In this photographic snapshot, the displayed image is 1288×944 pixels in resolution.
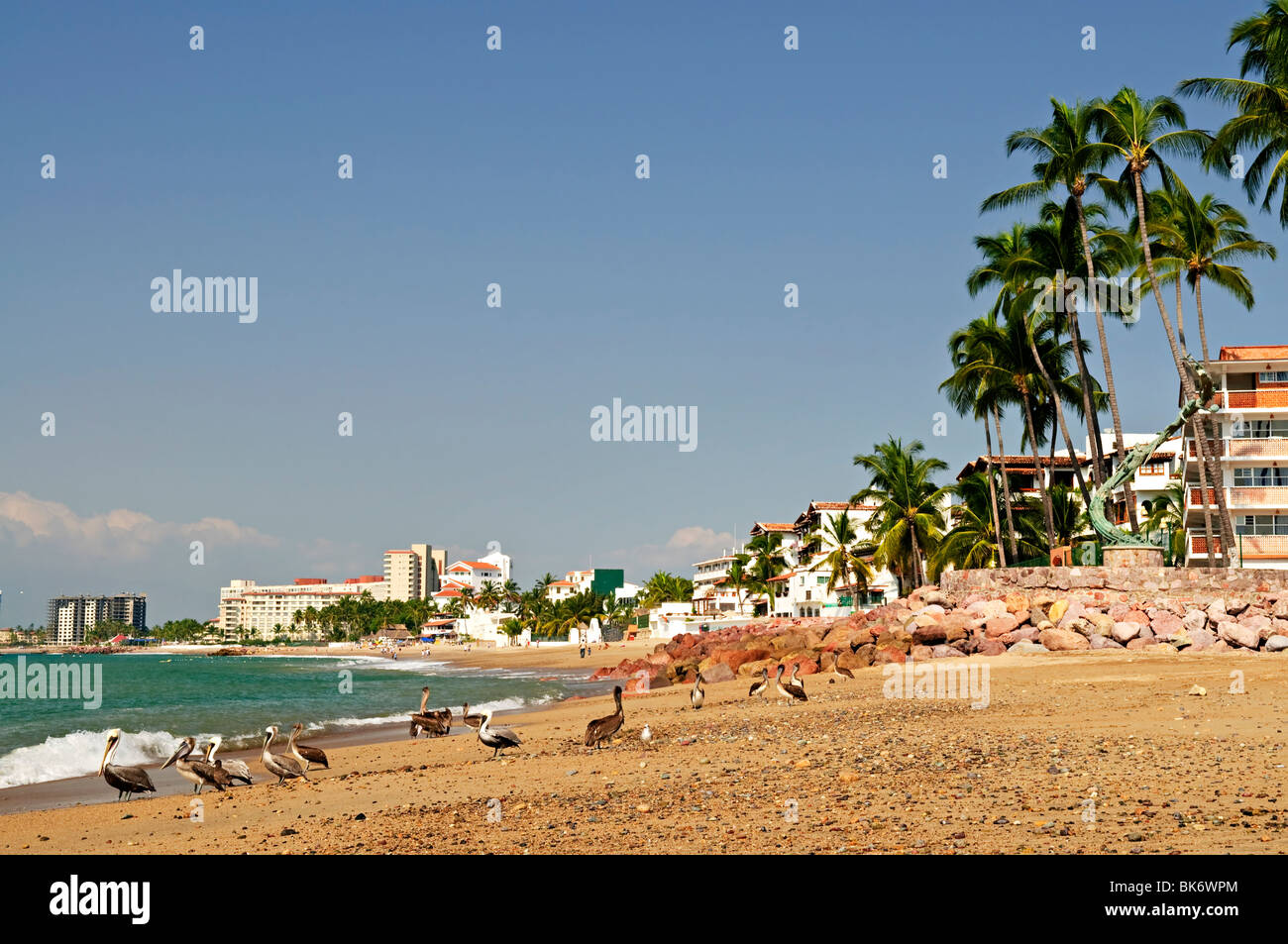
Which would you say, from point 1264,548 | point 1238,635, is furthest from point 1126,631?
point 1264,548

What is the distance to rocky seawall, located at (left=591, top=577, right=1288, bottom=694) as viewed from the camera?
2628 cm

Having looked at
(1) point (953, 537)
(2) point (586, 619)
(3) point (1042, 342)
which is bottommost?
(2) point (586, 619)

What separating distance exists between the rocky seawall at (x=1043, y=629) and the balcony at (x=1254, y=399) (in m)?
27.7

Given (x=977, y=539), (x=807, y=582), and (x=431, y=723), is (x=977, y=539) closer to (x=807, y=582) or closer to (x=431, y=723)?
(x=807, y=582)

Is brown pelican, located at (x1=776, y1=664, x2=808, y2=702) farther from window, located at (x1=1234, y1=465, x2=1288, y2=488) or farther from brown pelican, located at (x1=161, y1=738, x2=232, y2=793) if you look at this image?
window, located at (x1=1234, y1=465, x2=1288, y2=488)

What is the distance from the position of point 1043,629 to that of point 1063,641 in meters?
1.12

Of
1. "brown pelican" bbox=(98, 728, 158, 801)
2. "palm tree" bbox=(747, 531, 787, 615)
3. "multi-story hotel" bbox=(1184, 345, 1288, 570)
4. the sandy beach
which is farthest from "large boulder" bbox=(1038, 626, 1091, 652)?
"palm tree" bbox=(747, 531, 787, 615)

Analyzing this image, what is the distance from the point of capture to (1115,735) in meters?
12.3

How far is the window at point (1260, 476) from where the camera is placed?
54719 millimetres

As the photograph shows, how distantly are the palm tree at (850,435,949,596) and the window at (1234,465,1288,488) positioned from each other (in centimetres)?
1653

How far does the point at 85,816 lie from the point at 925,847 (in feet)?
36.4

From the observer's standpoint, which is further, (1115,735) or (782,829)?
(1115,735)
